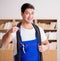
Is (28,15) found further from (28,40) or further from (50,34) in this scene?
(50,34)

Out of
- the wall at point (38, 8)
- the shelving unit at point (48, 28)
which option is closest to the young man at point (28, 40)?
the shelving unit at point (48, 28)

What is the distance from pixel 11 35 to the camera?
1.59 metres

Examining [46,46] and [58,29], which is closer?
[46,46]

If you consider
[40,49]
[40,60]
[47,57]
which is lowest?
[47,57]

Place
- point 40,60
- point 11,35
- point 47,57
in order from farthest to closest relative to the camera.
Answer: point 47,57
point 40,60
point 11,35

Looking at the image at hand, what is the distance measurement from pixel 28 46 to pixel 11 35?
20 centimetres

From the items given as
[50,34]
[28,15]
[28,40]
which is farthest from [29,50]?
[50,34]

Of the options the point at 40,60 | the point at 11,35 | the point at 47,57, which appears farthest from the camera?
the point at 47,57

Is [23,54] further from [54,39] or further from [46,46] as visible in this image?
[54,39]

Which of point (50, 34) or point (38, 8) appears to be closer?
point (50, 34)

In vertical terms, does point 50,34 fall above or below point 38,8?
below

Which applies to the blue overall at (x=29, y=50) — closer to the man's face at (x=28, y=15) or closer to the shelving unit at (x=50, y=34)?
the man's face at (x=28, y=15)

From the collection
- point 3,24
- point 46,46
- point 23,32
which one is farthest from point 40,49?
point 3,24

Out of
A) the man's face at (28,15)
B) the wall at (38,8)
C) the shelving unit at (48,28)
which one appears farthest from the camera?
the wall at (38,8)
